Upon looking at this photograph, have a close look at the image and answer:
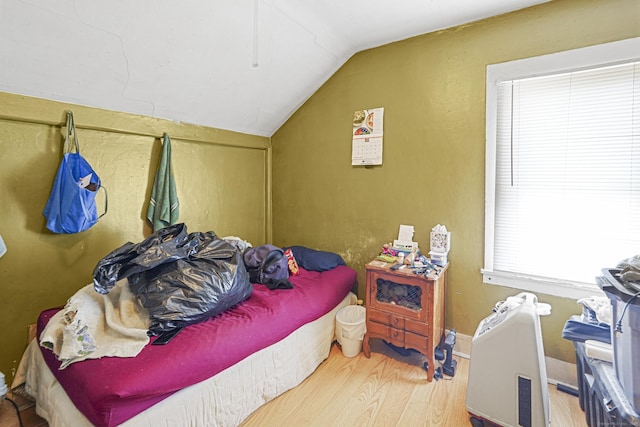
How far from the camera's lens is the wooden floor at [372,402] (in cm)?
169

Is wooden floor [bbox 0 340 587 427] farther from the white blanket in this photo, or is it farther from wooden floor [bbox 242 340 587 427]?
the white blanket

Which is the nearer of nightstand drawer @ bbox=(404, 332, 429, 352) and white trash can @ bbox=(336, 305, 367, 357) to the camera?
nightstand drawer @ bbox=(404, 332, 429, 352)

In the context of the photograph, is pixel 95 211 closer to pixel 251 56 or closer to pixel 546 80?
pixel 251 56

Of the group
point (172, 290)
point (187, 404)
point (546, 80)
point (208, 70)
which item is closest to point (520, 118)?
point (546, 80)

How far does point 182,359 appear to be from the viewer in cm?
142

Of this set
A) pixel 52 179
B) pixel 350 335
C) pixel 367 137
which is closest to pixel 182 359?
pixel 350 335

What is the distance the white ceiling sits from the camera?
5.16 feet

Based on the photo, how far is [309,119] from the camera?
118 inches

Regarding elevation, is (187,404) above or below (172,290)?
below

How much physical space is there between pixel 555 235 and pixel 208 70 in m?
2.59

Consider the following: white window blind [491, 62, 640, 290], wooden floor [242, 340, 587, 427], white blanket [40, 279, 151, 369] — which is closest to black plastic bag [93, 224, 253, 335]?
white blanket [40, 279, 151, 369]

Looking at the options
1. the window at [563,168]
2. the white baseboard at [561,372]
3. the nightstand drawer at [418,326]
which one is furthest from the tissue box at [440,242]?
the white baseboard at [561,372]

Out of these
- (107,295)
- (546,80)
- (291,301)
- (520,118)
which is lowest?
(291,301)

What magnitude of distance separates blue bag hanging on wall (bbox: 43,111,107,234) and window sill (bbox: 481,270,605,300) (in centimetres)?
262
